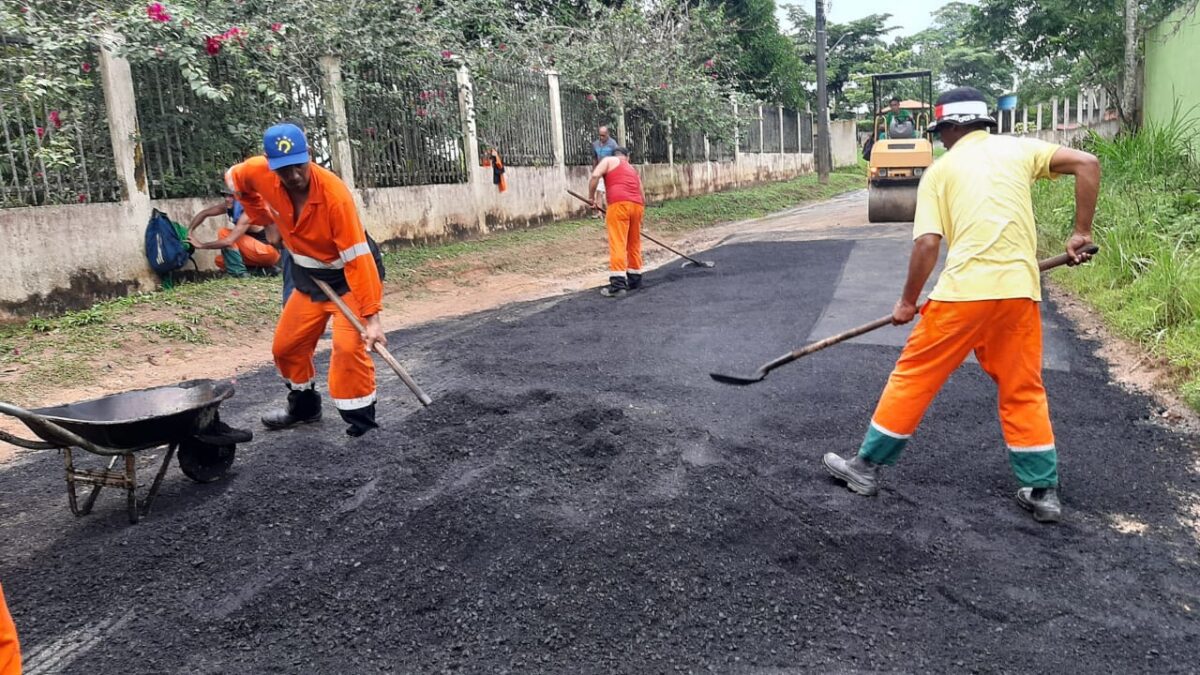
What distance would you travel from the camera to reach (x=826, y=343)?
3861 millimetres

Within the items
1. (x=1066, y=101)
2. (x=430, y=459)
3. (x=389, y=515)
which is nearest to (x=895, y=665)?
(x=389, y=515)

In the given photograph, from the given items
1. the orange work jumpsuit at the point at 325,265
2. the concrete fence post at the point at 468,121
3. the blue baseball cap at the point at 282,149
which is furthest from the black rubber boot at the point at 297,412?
the concrete fence post at the point at 468,121

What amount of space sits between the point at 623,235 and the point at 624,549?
5.69 metres

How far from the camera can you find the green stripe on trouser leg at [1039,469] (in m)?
3.20

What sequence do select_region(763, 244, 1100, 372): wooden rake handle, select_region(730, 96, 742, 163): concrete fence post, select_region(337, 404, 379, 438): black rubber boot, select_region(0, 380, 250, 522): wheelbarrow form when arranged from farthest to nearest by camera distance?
→ 1. select_region(730, 96, 742, 163): concrete fence post
2. select_region(337, 404, 379, 438): black rubber boot
3. select_region(763, 244, 1100, 372): wooden rake handle
4. select_region(0, 380, 250, 522): wheelbarrow

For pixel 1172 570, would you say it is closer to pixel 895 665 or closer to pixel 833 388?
pixel 895 665

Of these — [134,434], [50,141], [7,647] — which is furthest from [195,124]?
[7,647]

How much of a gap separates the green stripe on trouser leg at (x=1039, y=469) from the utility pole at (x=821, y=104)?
21214 mm

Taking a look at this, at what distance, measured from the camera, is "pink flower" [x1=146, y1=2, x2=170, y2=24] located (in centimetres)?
694

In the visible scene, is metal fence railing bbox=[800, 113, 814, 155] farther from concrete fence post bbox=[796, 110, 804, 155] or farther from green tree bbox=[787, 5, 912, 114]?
green tree bbox=[787, 5, 912, 114]

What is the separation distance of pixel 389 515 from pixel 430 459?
0.57m

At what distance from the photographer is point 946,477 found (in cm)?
360

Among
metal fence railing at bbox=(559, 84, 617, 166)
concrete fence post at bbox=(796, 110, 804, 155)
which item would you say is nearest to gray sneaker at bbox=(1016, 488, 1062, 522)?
metal fence railing at bbox=(559, 84, 617, 166)

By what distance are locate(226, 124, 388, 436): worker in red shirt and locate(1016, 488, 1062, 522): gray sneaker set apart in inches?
112
